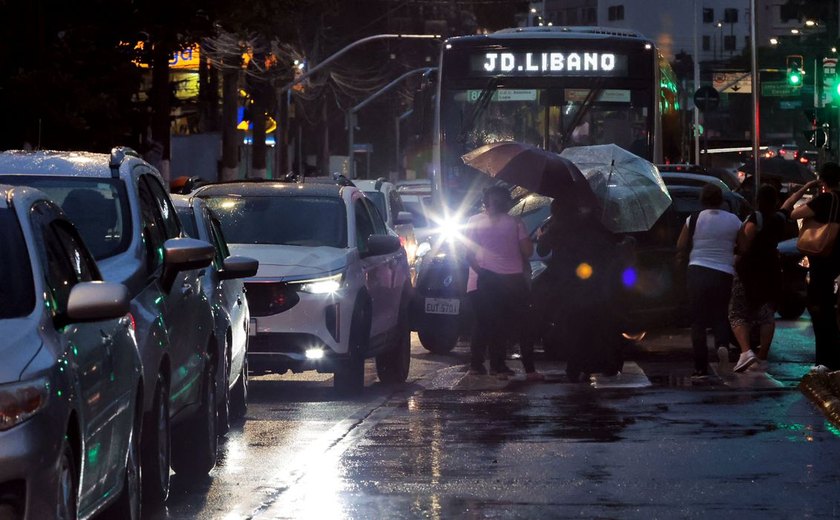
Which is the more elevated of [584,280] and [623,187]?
[623,187]

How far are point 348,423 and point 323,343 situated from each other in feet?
7.10

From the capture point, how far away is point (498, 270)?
57.0ft

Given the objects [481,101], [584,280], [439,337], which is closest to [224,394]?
[584,280]

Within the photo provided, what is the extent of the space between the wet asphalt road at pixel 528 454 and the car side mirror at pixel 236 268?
108 centimetres

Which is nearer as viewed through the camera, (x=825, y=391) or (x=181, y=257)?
(x=181, y=257)

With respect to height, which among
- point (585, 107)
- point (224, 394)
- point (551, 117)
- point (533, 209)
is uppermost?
point (585, 107)

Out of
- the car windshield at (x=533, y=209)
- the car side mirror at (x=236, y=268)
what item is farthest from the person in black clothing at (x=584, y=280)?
the car side mirror at (x=236, y=268)

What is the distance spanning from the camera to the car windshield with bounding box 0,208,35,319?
7.07 m

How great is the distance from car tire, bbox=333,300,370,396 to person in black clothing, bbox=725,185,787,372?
3866 millimetres

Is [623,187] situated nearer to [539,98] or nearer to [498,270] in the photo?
[498,270]

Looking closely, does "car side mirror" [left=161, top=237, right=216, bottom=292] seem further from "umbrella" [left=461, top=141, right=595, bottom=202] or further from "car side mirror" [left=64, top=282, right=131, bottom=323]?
"umbrella" [left=461, top=141, right=595, bottom=202]

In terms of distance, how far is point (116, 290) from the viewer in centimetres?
729

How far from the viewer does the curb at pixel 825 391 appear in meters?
13.2

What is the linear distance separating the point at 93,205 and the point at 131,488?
2521mm
